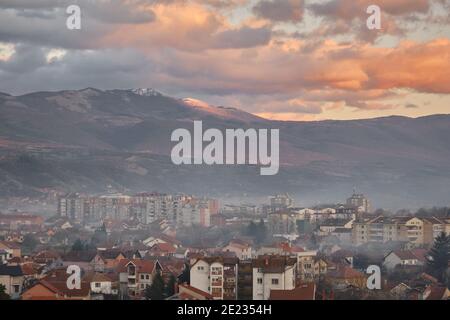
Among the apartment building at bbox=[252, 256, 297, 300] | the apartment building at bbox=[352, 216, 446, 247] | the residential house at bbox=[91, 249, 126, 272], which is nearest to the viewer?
the apartment building at bbox=[252, 256, 297, 300]

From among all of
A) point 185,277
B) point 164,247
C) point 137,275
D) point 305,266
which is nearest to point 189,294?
point 185,277

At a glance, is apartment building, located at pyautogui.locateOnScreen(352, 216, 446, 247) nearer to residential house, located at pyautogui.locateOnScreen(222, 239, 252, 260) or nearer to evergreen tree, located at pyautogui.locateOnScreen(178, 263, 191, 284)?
Answer: residential house, located at pyautogui.locateOnScreen(222, 239, 252, 260)

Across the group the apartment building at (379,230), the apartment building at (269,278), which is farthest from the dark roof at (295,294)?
the apartment building at (379,230)

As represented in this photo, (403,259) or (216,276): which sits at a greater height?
(216,276)

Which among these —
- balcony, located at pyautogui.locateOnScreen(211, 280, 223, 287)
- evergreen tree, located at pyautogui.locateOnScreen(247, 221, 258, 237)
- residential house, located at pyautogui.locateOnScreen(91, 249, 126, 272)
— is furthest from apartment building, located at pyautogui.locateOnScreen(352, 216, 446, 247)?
balcony, located at pyautogui.locateOnScreen(211, 280, 223, 287)

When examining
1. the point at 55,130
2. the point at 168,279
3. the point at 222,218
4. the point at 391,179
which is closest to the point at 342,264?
the point at 168,279

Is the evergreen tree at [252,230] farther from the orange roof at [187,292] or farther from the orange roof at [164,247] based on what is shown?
the orange roof at [187,292]

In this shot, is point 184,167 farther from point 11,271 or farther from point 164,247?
point 11,271
